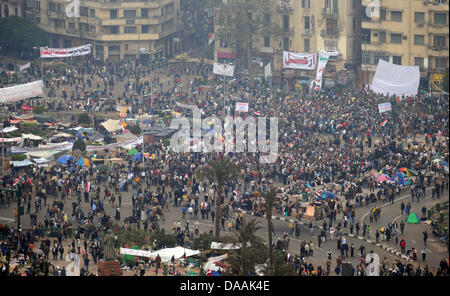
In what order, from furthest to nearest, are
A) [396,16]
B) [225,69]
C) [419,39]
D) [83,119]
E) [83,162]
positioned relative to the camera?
1. [396,16]
2. [419,39]
3. [225,69]
4. [83,119]
5. [83,162]

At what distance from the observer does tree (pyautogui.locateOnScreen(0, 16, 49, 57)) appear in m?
121

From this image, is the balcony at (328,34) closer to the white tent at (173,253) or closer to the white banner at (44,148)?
the white banner at (44,148)

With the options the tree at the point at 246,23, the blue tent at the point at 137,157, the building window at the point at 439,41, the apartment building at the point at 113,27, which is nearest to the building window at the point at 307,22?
the tree at the point at 246,23

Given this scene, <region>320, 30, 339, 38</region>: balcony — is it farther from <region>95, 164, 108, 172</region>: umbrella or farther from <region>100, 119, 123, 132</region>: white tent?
<region>95, 164, 108, 172</region>: umbrella

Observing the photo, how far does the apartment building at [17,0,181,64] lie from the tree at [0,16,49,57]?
4611 millimetres

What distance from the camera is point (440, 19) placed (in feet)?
337

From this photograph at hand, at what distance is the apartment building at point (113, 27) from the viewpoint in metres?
125

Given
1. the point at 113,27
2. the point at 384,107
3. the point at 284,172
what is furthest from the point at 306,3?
the point at 284,172

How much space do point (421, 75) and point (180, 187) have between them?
37316 mm

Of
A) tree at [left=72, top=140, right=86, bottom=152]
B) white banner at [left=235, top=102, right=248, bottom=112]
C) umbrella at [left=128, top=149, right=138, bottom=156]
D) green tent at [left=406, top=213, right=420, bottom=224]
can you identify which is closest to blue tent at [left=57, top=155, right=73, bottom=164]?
tree at [left=72, top=140, right=86, bottom=152]

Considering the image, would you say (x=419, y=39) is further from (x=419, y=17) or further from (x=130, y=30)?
(x=130, y=30)

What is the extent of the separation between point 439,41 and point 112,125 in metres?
33.8

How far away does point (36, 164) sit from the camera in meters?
82.4

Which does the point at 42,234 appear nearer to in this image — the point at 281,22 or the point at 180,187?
the point at 180,187
